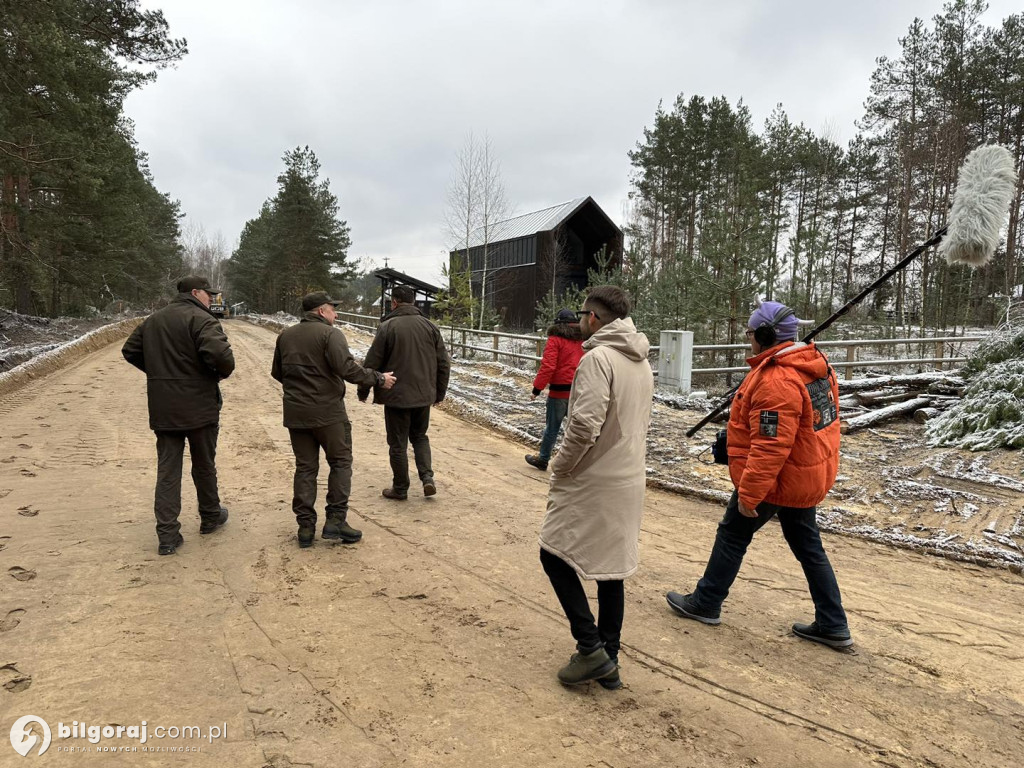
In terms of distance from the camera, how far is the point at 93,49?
13.7 meters

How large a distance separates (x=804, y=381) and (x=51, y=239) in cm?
2394

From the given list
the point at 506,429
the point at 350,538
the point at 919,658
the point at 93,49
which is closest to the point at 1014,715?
the point at 919,658

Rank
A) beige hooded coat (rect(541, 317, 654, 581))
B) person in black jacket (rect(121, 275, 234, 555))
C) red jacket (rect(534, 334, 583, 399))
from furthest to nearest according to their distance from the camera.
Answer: red jacket (rect(534, 334, 583, 399))
person in black jacket (rect(121, 275, 234, 555))
beige hooded coat (rect(541, 317, 654, 581))

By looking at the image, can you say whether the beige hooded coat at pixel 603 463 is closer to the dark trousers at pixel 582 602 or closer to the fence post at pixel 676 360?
the dark trousers at pixel 582 602

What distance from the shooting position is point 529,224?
105ft

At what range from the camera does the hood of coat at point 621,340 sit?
270 centimetres

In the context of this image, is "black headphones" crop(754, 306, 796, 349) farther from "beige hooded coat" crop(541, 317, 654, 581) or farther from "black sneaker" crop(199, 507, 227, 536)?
"black sneaker" crop(199, 507, 227, 536)

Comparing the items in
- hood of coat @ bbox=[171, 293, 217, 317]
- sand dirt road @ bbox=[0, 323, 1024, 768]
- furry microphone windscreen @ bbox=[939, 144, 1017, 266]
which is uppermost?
furry microphone windscreen @ bbox=[939, 144, 1017, 266]

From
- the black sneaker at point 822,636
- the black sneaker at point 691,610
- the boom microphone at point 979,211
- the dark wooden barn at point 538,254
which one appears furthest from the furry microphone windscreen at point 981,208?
the dark wooden barn at point 538,254

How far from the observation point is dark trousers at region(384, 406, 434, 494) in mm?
5547

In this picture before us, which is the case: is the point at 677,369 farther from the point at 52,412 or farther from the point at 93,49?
the point at 93,49

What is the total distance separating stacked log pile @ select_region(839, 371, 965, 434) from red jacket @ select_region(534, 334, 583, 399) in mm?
4696

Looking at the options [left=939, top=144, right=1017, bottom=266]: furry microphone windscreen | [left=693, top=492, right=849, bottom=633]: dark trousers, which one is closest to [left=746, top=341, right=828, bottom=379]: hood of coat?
[left=693, top=492, right=849, bottom=633]: dark trousers

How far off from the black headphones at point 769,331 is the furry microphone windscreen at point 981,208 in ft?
3.75
